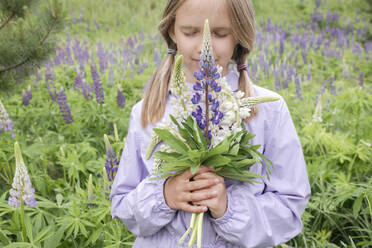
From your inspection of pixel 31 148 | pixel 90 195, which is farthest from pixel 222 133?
pixel 31 148

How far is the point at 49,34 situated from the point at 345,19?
7746 millimetres

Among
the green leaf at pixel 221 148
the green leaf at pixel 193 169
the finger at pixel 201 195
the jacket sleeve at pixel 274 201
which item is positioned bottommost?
the jacket sleeve at pixel 274 201

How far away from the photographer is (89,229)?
212cm

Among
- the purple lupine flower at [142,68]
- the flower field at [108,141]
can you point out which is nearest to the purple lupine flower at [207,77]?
the flower field at [108,141]

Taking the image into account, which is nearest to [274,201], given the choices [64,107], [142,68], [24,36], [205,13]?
[205,13]

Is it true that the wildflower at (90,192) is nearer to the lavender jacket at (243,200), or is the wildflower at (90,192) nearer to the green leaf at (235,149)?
the lavender jacket at (243,200)

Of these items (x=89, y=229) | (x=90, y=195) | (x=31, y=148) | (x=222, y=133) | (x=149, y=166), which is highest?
(x=222, y=133)

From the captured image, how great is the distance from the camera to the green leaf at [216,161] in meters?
1.01

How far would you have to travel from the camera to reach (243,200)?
1.28 meters

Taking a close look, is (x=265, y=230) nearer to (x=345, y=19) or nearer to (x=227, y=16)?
(x=227, y=16)

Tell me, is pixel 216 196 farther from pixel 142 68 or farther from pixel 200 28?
pixel 142 68

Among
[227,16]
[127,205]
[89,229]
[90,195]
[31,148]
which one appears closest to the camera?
[227,16]

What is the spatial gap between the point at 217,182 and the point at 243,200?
172 millimetres

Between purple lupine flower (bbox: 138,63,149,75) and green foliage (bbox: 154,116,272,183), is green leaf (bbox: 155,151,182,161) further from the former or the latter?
purple lupine flower (bbox: 138,63,149,75)
